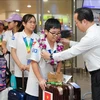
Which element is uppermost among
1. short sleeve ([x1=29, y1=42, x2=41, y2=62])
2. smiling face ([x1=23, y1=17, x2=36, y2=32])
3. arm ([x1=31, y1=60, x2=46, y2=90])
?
smiling face ([x1=23, y1=17, x2=36, y2=32])

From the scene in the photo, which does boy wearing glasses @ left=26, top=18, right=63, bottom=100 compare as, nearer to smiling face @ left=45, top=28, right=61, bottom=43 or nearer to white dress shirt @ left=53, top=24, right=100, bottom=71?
smiling face @ left=45, top=28, right=61, bottom=43

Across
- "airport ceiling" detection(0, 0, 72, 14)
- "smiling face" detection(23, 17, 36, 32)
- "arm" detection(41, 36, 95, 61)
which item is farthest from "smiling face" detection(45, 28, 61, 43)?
"airport ceiling" detection(0, 0, 72, 14)

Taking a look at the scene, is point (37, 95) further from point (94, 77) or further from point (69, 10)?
point (69, 10)

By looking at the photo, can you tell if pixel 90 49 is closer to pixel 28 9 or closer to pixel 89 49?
pixel 89 49

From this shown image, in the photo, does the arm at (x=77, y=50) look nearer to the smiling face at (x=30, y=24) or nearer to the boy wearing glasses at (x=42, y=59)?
the boy wearing glasses at (x=42, y=59)

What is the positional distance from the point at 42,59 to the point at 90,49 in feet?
1.59

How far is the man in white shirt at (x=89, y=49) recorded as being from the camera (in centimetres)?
216

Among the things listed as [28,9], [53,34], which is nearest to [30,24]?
[53,34]

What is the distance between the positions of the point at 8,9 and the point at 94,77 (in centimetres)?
460

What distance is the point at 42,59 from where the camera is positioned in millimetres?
2217

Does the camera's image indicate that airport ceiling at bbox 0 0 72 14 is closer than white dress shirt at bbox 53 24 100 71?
No

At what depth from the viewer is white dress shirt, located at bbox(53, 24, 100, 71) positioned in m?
2.16

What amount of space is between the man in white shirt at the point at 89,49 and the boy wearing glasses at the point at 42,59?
0.09 m

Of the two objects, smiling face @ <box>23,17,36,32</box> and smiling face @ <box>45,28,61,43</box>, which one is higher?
smiling face @ <box>23,17,36,32</box>
